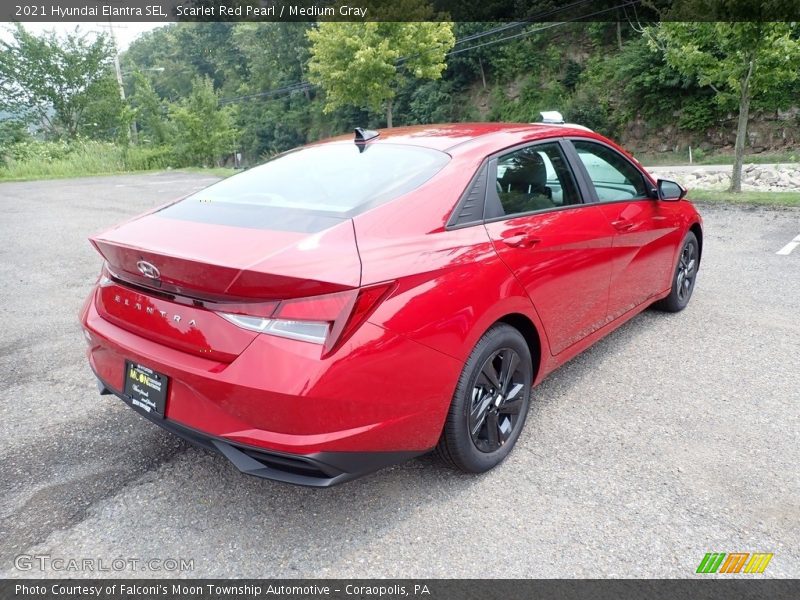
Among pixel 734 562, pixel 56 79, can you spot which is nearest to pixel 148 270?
pixel 734 562

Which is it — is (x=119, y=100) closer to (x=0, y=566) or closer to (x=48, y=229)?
(x=48, y=229)

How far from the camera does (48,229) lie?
984 cm

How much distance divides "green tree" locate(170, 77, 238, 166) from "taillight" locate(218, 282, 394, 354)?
31.4 m

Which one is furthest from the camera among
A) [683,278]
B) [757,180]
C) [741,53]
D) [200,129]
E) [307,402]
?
[200,129]

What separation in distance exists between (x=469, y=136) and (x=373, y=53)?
26.6 m

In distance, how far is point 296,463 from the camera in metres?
2.04

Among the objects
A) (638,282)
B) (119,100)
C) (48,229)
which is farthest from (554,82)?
(638,282)

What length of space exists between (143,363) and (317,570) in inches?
40.2

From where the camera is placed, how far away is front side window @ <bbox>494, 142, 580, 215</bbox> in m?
2.86

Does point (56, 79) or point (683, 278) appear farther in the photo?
point (56, 79)

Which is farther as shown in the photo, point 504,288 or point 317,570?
point 504,288

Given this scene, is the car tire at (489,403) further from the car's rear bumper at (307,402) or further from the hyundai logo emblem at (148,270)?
the hyundai logo emblem at (148,270)

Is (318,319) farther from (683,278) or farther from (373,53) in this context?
(373,53)

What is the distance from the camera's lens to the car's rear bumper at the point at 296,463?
204 cm
